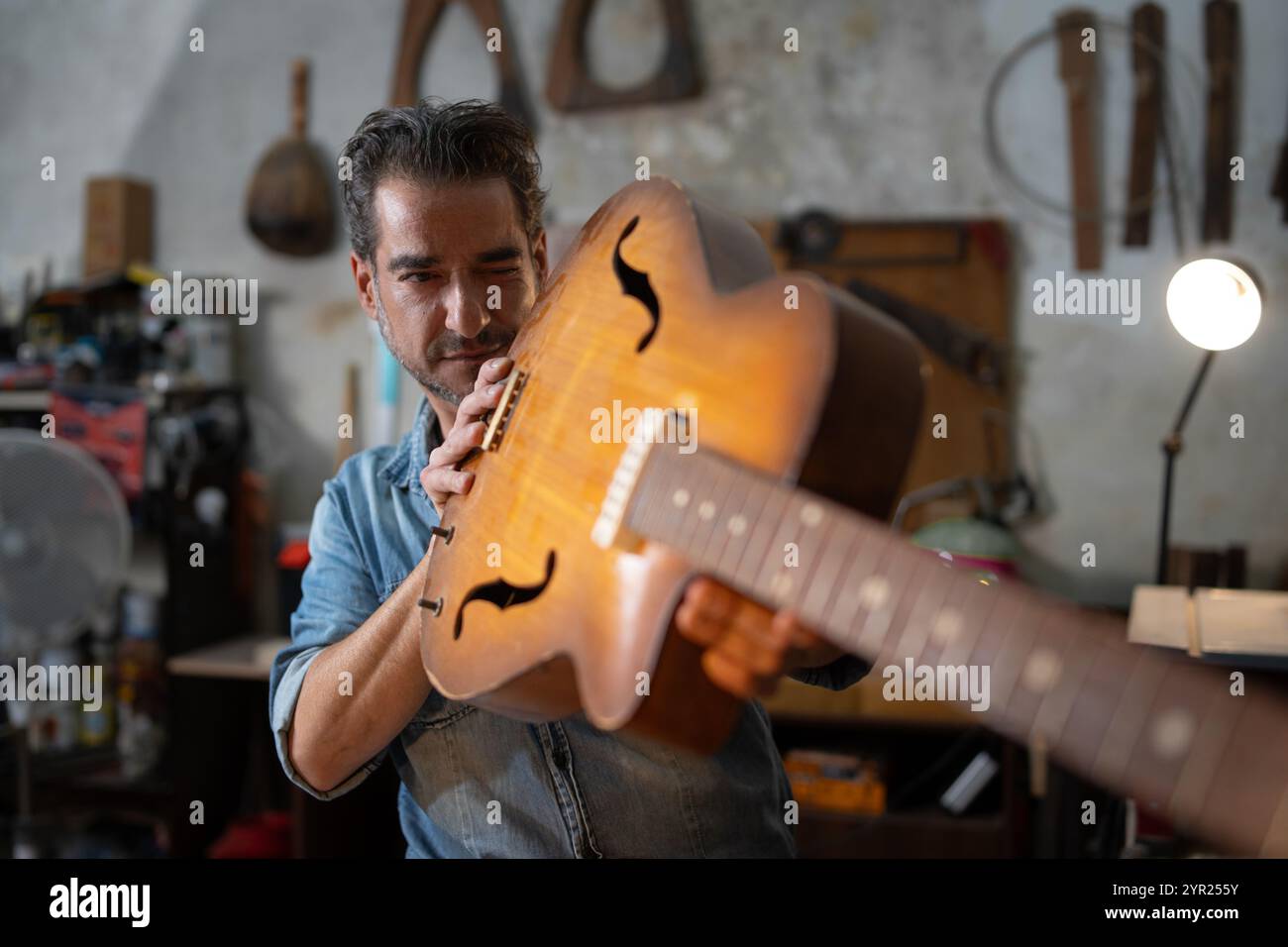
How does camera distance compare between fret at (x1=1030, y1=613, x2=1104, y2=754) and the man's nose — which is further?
the man's nose

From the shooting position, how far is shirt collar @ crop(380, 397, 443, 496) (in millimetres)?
1362

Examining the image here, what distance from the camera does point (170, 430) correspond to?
10.6ft

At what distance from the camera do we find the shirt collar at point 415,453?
4.47 feet

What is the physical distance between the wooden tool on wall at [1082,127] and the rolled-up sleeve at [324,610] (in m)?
2.41

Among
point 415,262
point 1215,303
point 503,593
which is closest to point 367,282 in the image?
point 415,262

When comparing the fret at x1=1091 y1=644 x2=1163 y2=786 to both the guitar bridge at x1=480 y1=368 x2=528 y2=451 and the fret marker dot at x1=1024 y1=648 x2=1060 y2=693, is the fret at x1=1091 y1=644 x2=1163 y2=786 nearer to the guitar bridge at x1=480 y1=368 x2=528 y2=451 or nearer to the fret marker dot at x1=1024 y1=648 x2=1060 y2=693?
the fret marker dot at x1=1024 y1=648 x2=1060 y2=693

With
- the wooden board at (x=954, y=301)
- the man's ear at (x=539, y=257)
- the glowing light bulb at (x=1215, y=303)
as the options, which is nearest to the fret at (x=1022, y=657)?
the man's ear at (x=539, y=257)

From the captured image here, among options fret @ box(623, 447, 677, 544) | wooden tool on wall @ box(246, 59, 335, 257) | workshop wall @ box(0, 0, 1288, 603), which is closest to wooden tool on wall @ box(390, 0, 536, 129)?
workshop wall @ box(0, 0, 1288, 603)

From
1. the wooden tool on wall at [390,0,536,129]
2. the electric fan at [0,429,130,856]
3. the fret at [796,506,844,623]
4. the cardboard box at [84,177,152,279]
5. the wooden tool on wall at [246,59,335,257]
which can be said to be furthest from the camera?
the cardboard box at [84,177,152,279]

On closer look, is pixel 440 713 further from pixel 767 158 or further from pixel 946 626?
pixel 767 158

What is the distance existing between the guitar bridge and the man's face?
23cm

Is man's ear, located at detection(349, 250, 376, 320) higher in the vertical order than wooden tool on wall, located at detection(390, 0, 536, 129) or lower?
lower
